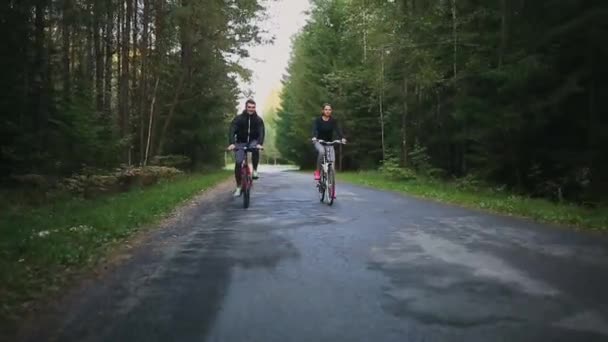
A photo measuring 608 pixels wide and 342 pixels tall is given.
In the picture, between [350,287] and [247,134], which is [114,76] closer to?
[247,134]

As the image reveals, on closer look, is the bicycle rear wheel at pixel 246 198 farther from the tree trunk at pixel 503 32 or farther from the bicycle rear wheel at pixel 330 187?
the tree trunk at pixel 503 32

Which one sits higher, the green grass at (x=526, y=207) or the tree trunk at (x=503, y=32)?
the tree trunk at (x=503, y=32)

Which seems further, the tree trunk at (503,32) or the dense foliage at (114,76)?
the dense foliage at (114,76)

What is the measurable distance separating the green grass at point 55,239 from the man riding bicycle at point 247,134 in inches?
74.0

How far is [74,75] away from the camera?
74.7 feet

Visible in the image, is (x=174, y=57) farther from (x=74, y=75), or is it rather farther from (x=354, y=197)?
(x=354, y=197)

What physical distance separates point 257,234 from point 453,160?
18921mm

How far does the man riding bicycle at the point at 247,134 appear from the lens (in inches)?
451

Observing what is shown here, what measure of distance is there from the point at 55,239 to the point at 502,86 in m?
11.0

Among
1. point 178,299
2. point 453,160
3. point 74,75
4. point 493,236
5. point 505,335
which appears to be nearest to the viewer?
point 505,335

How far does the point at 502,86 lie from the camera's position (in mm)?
13875

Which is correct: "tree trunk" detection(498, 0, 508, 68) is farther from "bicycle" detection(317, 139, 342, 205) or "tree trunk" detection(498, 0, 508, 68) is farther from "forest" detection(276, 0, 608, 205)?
"bicycle" detection(317, 139, 342, 205)

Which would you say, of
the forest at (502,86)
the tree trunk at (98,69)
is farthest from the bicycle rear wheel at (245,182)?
the tree trunk at (98,69)

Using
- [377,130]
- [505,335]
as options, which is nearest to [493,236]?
[505,335]
